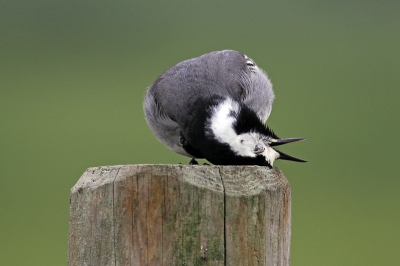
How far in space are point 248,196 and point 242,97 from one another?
9.65 ft

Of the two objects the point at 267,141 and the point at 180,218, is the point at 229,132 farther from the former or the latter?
the point at 180,218

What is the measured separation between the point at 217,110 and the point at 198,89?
0.58 metres

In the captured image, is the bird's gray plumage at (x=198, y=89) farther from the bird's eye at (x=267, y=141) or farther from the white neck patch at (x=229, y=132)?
the bird's eye at (x=267, y=141)

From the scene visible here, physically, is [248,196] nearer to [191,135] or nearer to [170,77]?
[191,135]

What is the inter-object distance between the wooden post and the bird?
142 centimetres

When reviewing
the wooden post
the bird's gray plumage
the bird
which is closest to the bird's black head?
the bird

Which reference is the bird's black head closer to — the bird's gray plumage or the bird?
the bird

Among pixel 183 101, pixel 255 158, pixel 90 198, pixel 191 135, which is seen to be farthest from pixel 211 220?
pixel 183 101

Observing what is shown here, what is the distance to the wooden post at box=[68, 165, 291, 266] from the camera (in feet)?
8.21

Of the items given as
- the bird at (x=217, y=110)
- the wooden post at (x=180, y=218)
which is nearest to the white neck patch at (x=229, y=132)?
the bird at (x=217, y=110)

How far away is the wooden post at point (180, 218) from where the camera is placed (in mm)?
2504

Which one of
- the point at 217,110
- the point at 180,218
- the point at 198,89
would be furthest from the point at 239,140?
the point at 180,218

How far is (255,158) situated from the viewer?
3.98 meters

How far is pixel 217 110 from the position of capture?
15.0ft
